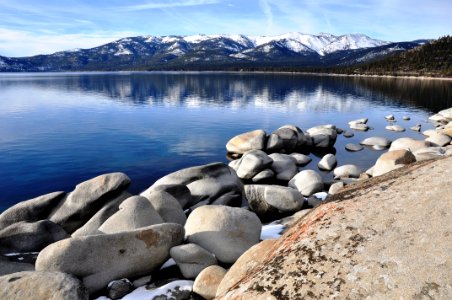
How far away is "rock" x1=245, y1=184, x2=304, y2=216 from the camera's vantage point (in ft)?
62.0

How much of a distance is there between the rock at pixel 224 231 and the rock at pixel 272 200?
19.8ft

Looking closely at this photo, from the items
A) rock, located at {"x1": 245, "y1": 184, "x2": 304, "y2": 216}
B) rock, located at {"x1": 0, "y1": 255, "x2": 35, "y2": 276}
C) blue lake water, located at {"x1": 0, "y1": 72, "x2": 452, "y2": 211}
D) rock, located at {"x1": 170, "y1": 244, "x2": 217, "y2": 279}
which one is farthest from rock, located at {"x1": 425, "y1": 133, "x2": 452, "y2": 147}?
rock, located at {"x1": 0, "y1": 255, "x2": 35, "y2": 276}

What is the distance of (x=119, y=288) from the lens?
1013 cm

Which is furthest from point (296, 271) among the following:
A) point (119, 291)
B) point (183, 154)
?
point (183, 154)

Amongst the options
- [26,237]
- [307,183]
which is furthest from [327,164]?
[26,237]

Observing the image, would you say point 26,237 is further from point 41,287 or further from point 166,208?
point 41,287

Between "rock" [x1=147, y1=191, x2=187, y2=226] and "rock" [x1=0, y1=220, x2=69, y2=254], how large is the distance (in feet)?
13.9

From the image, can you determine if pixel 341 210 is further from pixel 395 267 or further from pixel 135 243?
pixel 135 243

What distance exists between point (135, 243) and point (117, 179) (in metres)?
7.11

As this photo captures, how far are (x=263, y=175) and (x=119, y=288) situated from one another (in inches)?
657

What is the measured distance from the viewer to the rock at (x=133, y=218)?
1316 centimetres

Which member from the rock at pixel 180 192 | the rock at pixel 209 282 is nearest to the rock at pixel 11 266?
the rock at pixel 209 282

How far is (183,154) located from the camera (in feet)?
108

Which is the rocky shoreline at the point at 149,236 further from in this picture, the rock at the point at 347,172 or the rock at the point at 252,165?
the rock at the point at 252,165
